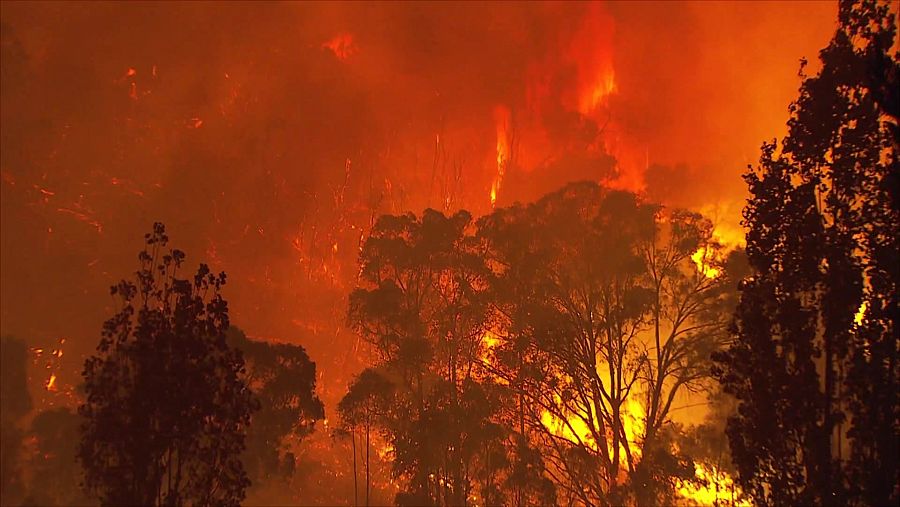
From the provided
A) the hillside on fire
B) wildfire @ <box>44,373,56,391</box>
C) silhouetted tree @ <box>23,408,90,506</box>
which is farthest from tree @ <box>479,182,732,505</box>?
wildfire @ <box>44,373,56,391</box>

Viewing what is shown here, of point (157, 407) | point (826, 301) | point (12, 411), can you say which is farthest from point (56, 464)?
point (826, 301)

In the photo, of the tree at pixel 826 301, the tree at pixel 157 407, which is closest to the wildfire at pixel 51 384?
the tree at pixel 157 407

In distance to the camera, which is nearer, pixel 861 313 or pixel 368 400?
pixel 861 313

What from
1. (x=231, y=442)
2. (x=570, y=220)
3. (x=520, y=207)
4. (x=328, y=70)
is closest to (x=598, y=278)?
(x=570, y=220)

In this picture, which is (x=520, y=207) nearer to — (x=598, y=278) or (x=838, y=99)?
(x=598, y=278)

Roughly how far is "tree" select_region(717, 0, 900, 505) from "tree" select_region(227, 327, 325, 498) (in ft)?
56.9

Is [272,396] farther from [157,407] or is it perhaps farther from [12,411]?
[12,411]

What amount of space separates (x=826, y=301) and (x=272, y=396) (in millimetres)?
19383

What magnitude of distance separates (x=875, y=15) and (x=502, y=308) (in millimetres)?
16084

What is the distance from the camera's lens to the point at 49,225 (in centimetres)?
5269

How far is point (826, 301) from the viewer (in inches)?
441

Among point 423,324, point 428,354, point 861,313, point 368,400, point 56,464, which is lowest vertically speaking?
point 56,464

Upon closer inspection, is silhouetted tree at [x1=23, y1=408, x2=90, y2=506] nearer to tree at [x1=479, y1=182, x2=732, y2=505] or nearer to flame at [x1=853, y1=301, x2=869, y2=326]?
tree at [x1=479, y1=182, x2=732, y2=505]

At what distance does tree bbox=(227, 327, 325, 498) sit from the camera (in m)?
24.1
